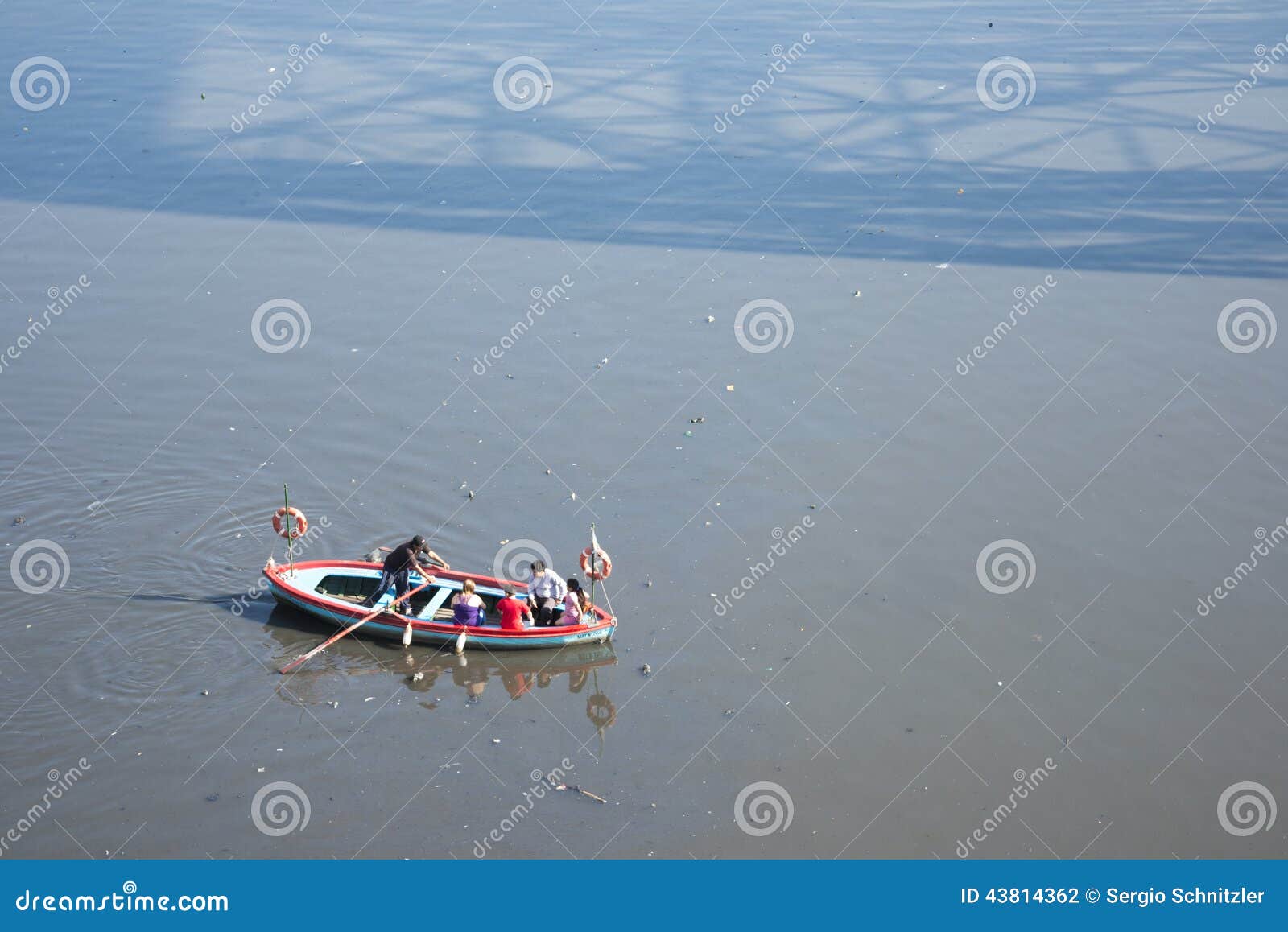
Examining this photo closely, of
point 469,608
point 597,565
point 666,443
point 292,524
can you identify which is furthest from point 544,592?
point 666,443

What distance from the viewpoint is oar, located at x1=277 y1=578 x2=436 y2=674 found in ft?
47.3

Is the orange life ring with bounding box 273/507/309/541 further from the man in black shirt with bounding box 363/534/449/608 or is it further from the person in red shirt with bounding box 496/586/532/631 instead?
the person in red shirt with bounding box 496/586/532/631

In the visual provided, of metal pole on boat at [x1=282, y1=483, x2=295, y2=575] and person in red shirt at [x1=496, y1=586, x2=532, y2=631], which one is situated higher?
person in red shirt at [x1=496, y1=586, x2=532, y2=631]

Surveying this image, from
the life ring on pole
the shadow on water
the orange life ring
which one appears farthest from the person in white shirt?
the shadow on water

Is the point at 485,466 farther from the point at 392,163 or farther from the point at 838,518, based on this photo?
the point at 392,163

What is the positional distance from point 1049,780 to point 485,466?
8.11 m

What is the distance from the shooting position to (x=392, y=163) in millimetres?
26047

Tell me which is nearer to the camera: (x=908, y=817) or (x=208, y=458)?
(x=908, y=817)

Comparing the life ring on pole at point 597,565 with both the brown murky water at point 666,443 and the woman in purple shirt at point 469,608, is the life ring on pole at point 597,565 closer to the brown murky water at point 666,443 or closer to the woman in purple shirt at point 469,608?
the brown murky water at point 666,443

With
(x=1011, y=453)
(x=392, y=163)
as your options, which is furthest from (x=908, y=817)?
(x=392, y=163)

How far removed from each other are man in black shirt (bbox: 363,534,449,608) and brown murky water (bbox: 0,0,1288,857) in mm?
663

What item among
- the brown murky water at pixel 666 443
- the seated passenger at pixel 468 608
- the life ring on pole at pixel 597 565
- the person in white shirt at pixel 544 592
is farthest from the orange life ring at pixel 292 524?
the life ring on pole at pixel 597 565

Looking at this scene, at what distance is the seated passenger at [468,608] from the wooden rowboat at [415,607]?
4.3 inches

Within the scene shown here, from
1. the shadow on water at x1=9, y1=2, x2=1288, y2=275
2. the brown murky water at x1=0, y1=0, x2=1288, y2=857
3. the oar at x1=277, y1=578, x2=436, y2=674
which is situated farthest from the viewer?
the shadow on water at x1=9, y1=2, x2=1288, y2=275
